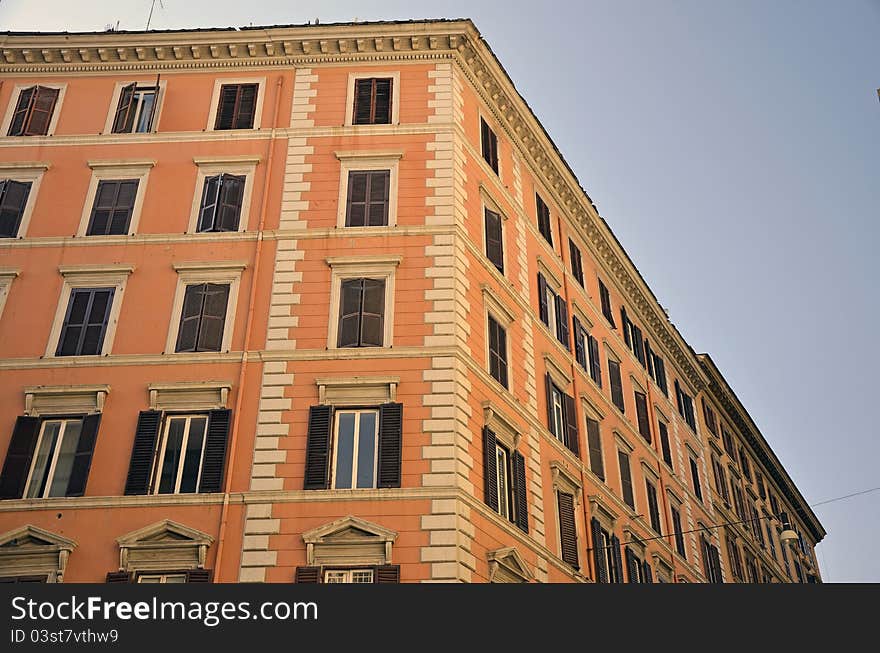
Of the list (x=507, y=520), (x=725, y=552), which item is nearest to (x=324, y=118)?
(x=507, y=520)

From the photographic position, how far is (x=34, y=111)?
26.7m

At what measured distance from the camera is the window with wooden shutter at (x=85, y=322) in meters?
22.3

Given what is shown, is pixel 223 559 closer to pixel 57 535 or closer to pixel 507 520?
pixel 57 535

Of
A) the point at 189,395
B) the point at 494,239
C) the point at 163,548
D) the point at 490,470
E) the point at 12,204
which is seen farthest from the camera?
the point at 494,239

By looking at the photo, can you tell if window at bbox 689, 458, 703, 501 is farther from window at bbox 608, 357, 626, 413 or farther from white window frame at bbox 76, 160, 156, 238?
white window frame at bbox 76, 160, 156, 238

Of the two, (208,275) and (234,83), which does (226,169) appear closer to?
(234,83)

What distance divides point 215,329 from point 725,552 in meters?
25.6

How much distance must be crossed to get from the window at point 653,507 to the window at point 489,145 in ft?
40.0

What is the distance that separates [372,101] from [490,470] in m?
10.7

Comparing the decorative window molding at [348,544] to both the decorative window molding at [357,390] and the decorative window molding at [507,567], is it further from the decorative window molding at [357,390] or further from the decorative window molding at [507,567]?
the decorative window molding at [357,390]

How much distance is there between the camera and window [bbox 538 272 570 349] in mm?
28062

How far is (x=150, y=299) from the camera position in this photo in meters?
22.9

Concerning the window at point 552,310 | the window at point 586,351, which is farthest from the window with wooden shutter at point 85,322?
the window at point 586,351

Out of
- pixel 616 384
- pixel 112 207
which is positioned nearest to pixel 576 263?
pixel 616 384
